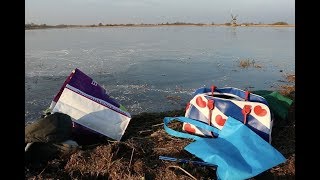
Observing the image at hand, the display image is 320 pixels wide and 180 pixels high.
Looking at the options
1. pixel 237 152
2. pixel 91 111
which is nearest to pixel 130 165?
pixel 237 152

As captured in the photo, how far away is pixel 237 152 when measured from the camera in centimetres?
353

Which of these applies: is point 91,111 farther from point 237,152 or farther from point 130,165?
point 237,152

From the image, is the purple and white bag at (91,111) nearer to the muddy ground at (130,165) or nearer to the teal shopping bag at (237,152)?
the muddy ground at (130,165)

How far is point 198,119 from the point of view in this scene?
4.50 m

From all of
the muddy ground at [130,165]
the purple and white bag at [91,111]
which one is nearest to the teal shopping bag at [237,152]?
the muddy ground at [130,165]

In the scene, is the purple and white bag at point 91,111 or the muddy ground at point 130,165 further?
the purple and white bag at point 91,111

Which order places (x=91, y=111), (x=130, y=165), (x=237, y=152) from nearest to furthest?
(x=130, y=165) < (x=237, y=152) < (x=91, y=111)

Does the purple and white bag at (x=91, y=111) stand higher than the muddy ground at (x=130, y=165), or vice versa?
the purple and white bag at (x=91, y=111)

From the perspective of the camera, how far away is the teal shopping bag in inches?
129

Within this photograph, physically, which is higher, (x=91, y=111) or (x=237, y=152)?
(x=91, y=111)

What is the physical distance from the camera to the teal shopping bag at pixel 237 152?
10.7 feet

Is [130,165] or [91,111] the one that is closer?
[130,165]
